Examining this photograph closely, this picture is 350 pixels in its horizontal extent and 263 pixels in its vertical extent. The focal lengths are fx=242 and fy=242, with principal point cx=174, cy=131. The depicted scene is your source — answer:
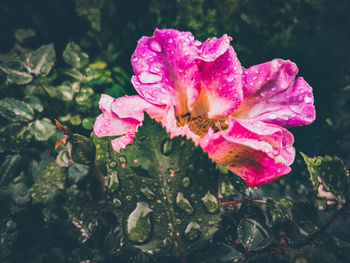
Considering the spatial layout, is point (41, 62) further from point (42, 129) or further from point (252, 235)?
point (252, 235)

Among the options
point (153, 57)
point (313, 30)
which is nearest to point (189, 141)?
point (153, 57)

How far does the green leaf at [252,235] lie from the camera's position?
47 cm

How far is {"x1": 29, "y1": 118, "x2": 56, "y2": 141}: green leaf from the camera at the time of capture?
24.1 inches

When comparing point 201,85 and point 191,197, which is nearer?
point 191,197

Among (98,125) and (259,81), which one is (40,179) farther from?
(259,81)

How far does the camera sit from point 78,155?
1.51 feet

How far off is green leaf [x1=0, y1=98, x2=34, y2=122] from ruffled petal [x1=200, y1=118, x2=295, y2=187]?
488mm

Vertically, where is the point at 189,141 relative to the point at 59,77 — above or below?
above

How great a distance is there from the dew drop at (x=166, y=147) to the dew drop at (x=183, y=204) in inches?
2.4

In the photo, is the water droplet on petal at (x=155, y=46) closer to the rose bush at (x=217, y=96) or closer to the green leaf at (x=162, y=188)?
the rose bush at (x=217, y=96)

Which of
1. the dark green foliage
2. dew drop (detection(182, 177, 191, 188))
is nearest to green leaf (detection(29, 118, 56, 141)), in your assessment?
the dark green foliage

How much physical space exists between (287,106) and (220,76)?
0.44 ft

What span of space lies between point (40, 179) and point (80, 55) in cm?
36

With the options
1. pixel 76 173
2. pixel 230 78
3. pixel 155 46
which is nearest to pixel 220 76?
pixel 230 78
